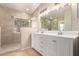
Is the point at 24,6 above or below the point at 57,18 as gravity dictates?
above

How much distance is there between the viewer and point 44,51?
177 cm

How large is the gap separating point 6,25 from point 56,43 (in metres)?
0.91

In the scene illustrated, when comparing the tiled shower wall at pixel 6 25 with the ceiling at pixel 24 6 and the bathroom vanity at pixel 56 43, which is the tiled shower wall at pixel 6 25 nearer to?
the ceiling at pixel 24 6

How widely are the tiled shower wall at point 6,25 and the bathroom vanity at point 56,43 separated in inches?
16.1

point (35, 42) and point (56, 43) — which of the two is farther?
point (35, 42)

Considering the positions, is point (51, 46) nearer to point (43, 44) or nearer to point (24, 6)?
point (43, 44)

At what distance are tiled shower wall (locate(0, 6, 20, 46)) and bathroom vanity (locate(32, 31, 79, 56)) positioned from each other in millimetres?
408

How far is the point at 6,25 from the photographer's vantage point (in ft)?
5.66

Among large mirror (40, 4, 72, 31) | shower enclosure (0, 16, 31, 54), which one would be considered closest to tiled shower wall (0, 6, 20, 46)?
shower enclosure (0, 16, 31, 54)

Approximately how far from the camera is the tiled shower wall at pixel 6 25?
171cm

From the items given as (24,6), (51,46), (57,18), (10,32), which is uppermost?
Result: (24,6)

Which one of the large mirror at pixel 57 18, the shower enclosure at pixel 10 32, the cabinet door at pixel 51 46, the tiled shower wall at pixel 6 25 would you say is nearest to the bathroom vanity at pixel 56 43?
the cabinet door at pixel 51 46

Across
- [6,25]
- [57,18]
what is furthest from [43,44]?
[6,25]

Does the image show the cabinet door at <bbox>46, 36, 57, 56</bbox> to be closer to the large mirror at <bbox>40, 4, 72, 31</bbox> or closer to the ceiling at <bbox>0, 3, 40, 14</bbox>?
the large mirror at <bbox>40, 4, 72, 31</bbox>
